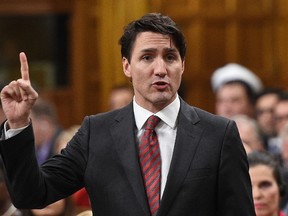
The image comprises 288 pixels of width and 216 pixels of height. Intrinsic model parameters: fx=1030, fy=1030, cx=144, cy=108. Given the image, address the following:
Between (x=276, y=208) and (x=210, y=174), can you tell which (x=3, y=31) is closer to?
(x=276, y=208)

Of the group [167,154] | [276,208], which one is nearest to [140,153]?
[167,154]

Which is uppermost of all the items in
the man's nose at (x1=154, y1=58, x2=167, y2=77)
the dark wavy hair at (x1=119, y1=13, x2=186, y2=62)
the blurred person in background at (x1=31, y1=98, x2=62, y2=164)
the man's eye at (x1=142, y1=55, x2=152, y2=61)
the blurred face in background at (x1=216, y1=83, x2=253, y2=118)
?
the dark wavy hair at (x1=119, y1=13, x2=186, y2=62)

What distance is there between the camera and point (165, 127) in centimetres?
326

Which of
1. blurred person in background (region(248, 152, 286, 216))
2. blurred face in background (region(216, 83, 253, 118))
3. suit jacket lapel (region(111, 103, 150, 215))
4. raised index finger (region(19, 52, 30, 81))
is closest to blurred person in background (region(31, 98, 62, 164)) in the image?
blurred face in background (region(216, 83, 253, 118))

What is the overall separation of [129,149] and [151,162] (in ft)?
0.26

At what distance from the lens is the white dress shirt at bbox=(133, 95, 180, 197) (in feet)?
10.6

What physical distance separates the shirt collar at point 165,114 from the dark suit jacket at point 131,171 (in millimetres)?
18

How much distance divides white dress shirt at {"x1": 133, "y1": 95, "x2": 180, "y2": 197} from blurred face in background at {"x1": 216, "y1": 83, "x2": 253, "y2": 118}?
3.90m

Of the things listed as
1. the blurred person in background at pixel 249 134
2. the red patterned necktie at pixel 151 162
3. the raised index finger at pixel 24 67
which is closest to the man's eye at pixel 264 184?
the blurred person in background at pixel 249 134

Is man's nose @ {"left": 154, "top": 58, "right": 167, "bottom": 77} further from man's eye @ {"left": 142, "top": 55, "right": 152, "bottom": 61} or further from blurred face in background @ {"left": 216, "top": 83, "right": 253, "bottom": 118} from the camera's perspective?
blurred face in background @ {"left": 216, "top": 83, "right": 253, "bottom": 118}

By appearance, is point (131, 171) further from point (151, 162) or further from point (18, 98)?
point (18, 98)

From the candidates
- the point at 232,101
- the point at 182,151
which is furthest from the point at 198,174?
the point at 232,101

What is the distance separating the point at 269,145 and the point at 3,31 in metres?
4.32

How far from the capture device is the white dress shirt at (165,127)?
3.22m
